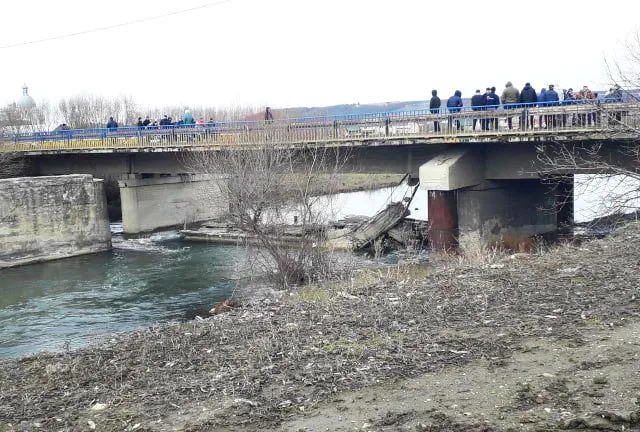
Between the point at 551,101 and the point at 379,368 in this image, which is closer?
the point at 379,368

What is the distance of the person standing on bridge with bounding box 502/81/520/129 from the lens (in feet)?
73.6

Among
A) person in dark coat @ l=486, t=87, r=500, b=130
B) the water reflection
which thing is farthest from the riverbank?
person in dark coat @ l=486, t=87, r=500, b=130

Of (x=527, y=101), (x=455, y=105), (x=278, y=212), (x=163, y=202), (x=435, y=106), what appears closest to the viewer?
(x=278, y=212)

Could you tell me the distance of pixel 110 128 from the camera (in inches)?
1486

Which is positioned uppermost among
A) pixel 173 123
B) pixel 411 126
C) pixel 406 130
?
pixel 173 123

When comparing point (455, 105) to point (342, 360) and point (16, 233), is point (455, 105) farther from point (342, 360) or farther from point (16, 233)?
point (16, 233)

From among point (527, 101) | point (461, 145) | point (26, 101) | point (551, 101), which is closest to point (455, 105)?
point (461, 145)

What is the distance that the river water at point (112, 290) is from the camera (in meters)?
17.5

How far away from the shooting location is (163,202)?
4056 centimetres

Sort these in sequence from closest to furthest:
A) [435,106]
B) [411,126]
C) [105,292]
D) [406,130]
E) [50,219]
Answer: [105,292] → [435,106] → [411,126] → [406,130] → [50,219]

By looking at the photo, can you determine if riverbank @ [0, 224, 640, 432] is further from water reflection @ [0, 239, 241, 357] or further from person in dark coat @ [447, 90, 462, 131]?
person in dark coat @ [447, 90, 462, 131]

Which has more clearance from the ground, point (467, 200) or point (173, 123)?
point (173, 123)

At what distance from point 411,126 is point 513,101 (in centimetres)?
388

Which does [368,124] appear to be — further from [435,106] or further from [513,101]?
[513,101]
